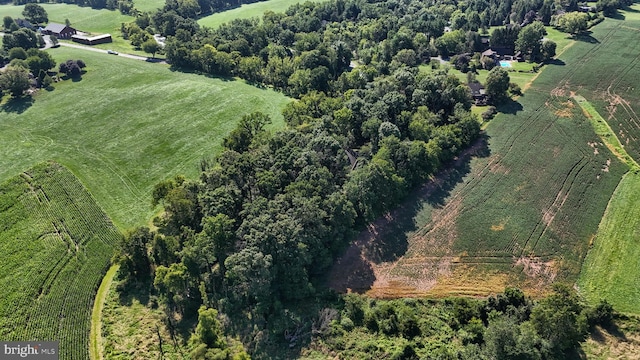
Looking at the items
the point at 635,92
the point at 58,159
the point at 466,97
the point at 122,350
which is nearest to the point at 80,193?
the point at 58,159

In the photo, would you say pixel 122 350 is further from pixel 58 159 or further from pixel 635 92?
pixel 635 92

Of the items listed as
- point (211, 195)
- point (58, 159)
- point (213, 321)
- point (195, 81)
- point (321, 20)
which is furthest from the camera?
point (321, 20)

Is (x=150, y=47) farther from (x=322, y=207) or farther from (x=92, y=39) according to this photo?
(x=322, y=207)

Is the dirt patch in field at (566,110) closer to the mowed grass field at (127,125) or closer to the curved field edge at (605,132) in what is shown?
the curved field edge at (605,132)

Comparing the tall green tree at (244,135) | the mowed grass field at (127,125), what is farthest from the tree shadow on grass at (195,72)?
the tall green tree at (244,135)

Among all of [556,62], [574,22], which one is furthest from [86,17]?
[574,22]

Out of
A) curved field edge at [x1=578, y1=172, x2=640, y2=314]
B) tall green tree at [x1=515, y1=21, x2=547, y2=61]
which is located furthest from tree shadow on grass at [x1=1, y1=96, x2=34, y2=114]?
tall green tree at [x1=515, y1=21, x2=547, y2=61]

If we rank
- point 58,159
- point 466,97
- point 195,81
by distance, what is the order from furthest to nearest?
1. point 195,81
2. point 466,97
3. point 58,159
